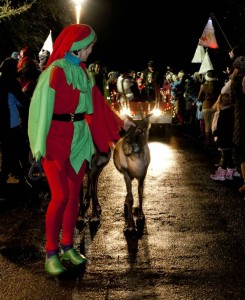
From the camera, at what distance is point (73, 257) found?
18.4ft

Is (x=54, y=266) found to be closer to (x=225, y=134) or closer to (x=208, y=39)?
(x=225, y=134)

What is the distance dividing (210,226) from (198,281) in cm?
204

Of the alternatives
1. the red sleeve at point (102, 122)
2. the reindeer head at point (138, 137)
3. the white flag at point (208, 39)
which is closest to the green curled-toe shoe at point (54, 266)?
the red sleeve at point (102, 122)

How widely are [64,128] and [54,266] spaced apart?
4.10ft

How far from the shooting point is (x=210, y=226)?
718 cm

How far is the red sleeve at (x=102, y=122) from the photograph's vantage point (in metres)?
5.84

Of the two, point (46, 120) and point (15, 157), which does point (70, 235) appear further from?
point (15, 157)

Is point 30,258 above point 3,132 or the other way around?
the other way around

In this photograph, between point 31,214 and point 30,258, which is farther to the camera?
point 31,214

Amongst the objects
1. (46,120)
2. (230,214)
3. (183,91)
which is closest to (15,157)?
(230,214)

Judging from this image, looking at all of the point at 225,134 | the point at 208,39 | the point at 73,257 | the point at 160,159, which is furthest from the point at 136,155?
the point at 208,39

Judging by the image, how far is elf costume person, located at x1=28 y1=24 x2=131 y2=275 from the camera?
5238 millimetres

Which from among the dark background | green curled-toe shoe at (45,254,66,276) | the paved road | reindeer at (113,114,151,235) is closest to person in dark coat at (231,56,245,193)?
the paved road

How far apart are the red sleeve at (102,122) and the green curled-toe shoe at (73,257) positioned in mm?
1061
